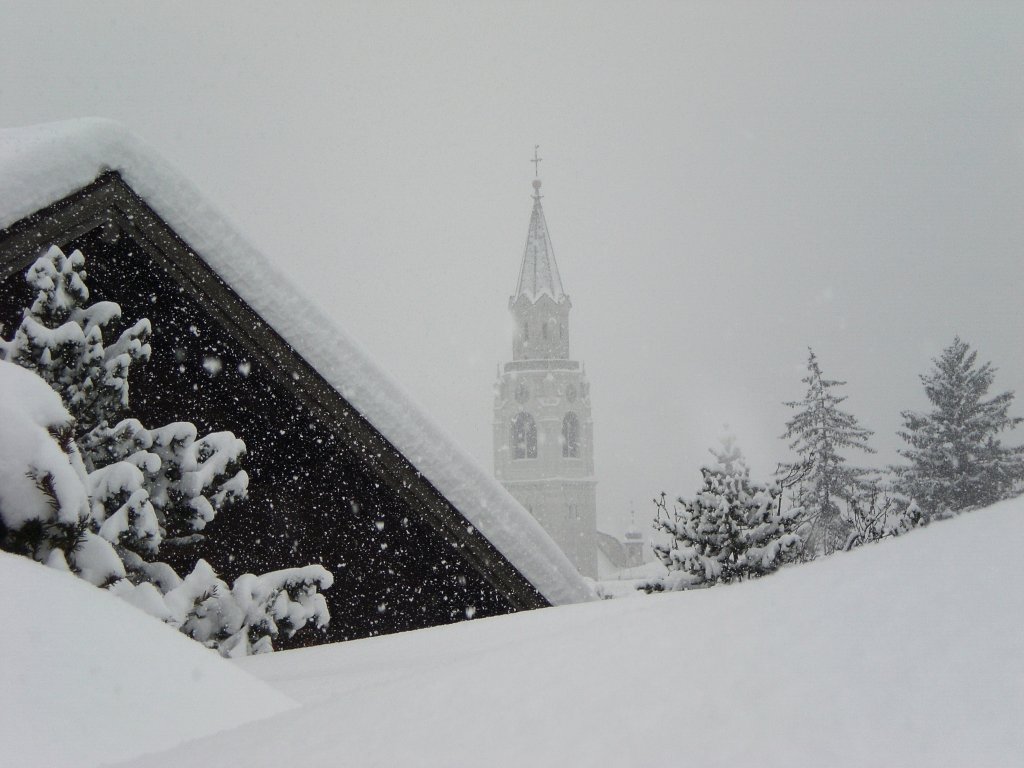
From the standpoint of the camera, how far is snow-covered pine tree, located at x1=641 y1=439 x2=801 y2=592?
8.30 metres

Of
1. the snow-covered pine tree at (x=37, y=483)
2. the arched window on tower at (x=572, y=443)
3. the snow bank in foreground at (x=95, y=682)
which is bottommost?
the snow bank in foreground at (x=95, y=682)

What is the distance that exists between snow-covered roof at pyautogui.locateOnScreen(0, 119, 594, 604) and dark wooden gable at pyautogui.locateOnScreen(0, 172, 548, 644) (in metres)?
0.07

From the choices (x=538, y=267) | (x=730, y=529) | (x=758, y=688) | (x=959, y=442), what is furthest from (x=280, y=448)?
(x=538, y=267)

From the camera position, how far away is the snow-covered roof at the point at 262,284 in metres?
3.66

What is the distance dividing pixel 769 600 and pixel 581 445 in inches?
1791

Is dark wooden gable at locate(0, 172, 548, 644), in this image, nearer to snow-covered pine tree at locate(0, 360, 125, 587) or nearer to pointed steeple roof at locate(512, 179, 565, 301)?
snow-covered pine tree at locate(0, 360, 125, 587)

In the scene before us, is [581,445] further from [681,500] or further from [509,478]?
[681,500]

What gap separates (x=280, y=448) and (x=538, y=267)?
4370 cm

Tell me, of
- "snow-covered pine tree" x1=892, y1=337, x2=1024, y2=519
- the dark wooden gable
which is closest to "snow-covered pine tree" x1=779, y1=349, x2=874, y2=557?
"snow-covered pine tree" x1=892, y1=337, x2=1024, y2=519

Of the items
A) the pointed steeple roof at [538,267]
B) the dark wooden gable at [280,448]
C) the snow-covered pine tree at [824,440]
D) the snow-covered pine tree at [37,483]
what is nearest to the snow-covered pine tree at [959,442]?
the snow-covered pine tree at [824,440]

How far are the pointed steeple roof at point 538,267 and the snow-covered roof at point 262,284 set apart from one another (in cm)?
4275

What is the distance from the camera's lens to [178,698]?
164 cm

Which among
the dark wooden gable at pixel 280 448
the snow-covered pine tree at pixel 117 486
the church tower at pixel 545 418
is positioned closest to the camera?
the snow-covered pine tree at pixel 117 486

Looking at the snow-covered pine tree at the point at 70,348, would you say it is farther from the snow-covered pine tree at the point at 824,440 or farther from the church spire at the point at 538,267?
the church spire at the point at 538,267
